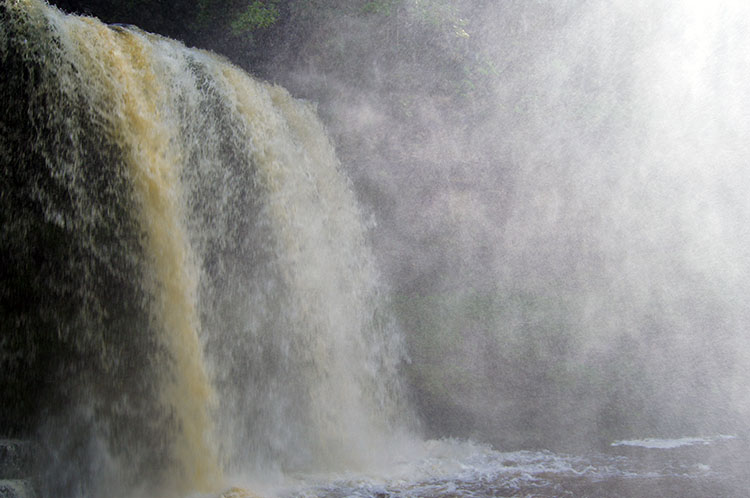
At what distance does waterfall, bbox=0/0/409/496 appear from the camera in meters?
4.35

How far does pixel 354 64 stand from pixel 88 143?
12.6 feet

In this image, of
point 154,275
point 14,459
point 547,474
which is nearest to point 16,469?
point 14,459

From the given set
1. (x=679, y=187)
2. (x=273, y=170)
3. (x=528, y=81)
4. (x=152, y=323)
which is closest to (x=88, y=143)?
(x=152, y=323)

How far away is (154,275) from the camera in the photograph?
471cm

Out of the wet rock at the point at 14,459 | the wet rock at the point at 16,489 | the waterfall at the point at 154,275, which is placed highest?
the waterfall at the point at 154,275

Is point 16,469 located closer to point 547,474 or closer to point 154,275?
point 154,275

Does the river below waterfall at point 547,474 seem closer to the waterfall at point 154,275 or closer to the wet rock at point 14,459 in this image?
the waterfall at point 154,275

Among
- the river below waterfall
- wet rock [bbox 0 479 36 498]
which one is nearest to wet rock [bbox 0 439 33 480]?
wet rock [bbox 0 479 36 498]

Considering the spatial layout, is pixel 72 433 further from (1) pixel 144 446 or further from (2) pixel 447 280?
(2) pixel 447 280

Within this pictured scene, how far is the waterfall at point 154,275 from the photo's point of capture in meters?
4.35

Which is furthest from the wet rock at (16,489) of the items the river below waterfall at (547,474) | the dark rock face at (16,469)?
the river below waterfall at (547,474)

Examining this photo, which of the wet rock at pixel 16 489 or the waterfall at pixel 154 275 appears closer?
the wet rock at pixel 16 489

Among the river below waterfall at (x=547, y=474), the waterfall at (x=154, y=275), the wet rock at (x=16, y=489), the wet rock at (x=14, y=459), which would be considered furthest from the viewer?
the river below waterfall at (x=547, y=474)

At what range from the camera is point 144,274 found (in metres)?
4.71
